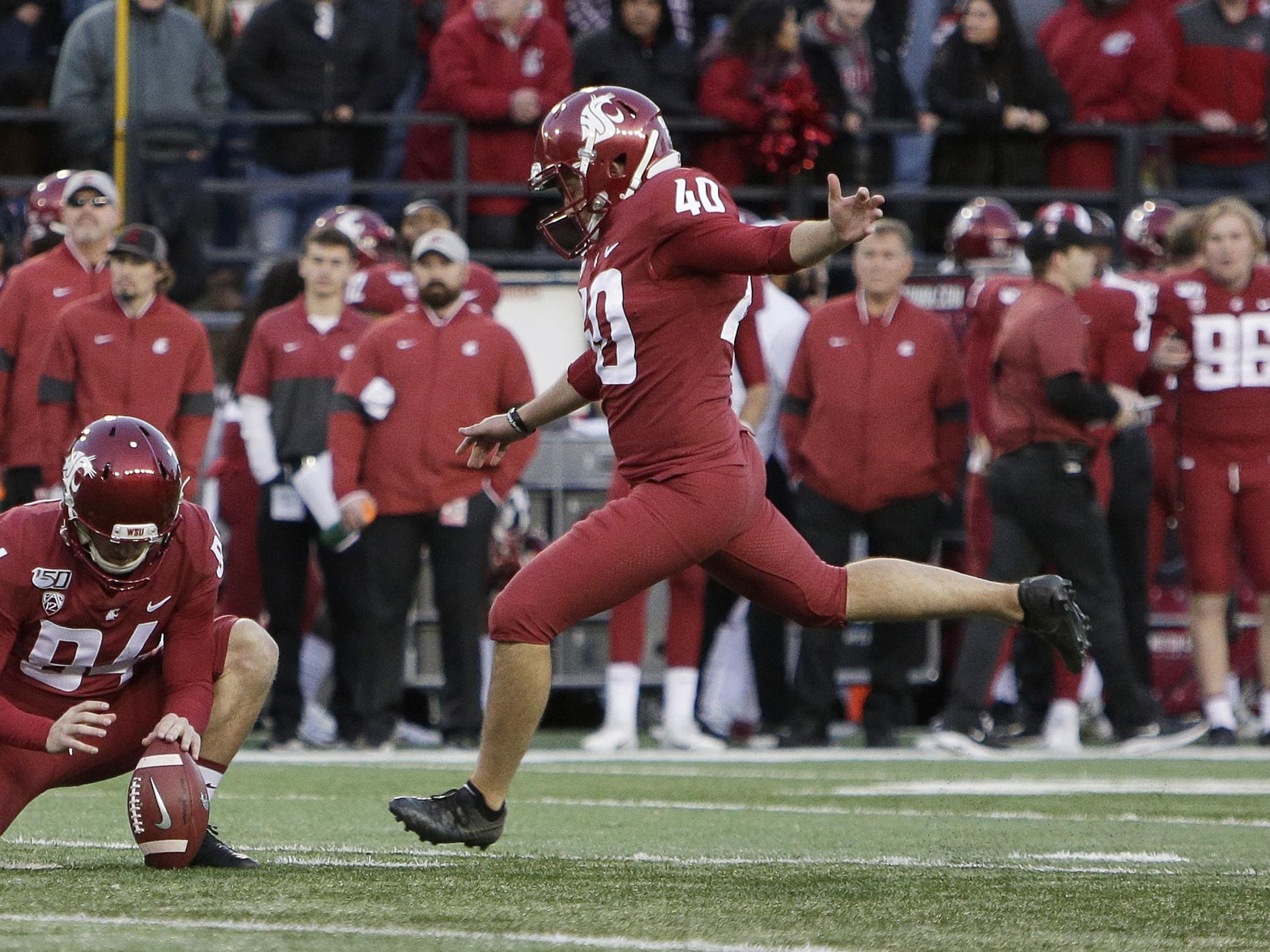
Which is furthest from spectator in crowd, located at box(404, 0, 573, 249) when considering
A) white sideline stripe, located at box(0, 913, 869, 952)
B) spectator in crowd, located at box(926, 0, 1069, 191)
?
white sideline stripe, located at box(0, 913, 869, 952)

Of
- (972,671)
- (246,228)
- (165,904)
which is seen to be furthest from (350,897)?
(246,228)

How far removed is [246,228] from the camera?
11570mm

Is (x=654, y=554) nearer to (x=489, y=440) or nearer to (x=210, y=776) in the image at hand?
(x=489, y=440)

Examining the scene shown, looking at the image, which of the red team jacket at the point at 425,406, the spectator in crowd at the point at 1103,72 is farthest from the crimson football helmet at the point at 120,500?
the spectator in crowd at the point at 1103,72

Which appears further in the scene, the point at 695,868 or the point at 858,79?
the point at 858,79

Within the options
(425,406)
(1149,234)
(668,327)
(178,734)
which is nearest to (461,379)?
(425,406)

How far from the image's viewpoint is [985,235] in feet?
33.6

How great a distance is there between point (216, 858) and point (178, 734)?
32 cm

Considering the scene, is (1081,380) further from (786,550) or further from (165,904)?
(165,904)

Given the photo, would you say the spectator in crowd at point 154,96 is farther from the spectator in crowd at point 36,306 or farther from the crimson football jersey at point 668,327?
the crimson football jersey at point 668,327

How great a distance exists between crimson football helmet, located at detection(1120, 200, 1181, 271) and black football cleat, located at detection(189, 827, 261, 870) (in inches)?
271

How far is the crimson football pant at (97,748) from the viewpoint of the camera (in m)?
4.78

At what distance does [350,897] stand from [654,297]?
1552 millimetres

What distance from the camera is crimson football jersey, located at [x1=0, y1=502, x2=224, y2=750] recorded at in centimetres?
462
